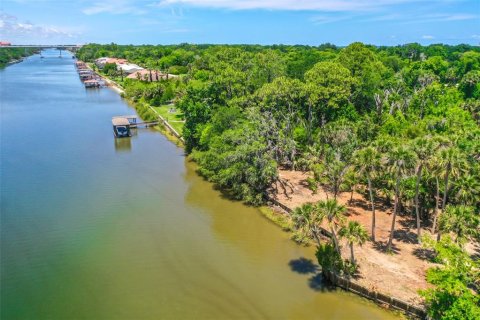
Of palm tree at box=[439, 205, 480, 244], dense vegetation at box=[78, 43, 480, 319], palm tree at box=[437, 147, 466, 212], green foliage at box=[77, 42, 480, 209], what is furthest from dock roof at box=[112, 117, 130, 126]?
palm tree at box=[439, 205, 480, 244]

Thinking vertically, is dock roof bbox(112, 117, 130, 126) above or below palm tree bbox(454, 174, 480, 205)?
below

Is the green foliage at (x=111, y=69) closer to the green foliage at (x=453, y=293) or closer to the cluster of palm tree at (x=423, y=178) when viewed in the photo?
the cluster of palm tree at (x=423, y=178)

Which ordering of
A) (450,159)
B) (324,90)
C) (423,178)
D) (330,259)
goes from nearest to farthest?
(330,259) → (450,159) → (423,178) → (324,90)

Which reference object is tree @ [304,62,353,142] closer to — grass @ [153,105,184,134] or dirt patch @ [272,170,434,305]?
dirt patch @ [272,170,434,305]

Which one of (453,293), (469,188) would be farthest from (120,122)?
(453,293)

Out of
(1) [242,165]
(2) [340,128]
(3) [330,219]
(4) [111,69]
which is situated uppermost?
(4) [111,69]

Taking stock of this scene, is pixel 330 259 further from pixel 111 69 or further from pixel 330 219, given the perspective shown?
pixel 111 69
